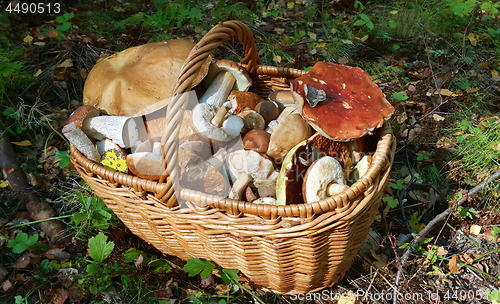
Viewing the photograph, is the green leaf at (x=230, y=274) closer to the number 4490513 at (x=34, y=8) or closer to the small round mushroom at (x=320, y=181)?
the small round mushroom at (x=320, y=181)

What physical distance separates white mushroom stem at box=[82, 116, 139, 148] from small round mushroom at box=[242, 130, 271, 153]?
26.8 inches

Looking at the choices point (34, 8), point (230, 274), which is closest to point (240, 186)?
point (230, 274)

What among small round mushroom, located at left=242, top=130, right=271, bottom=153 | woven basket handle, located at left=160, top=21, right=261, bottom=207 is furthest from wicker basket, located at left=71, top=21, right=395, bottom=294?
small round mushroom, located at left=242, top=130, right=271, bottom=153

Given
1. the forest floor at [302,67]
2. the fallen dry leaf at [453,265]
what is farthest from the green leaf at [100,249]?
the fallen dry leaf at [453,265]

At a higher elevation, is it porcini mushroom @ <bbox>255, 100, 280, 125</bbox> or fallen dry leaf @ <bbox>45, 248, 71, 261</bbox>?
porcini mushroom @ <bbox>255, 100, 280, 125</bbox>

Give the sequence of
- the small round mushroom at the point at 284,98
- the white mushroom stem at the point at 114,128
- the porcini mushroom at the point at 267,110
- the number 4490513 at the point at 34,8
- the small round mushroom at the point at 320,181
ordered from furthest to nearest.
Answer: the number 4490513 at the point at 34,8 < the small round mushroom at the point at 284,98 < the porcini mushroom at the point at 267,110 < the white mushroom stem at the point at 114,128 < the small round mushroom at the point at 320,181

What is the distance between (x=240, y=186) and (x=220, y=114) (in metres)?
0.44

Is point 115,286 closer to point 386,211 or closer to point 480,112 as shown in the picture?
point 386,211

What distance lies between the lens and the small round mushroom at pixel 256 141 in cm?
172

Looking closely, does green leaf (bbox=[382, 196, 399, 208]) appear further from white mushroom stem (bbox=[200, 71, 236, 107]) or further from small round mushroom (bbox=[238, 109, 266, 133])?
white mushroom stem (bbox=[200, 71, 236, 107])

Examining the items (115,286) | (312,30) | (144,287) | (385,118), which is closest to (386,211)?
(385,118)

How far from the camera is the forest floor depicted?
1848 millimetres

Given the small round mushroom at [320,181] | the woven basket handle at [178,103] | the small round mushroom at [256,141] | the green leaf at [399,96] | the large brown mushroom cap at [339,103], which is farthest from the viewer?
the green leaf at [399,96]

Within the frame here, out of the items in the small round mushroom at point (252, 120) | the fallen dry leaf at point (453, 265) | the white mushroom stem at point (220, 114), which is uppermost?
the white mushroom stem at point (220, 114)
